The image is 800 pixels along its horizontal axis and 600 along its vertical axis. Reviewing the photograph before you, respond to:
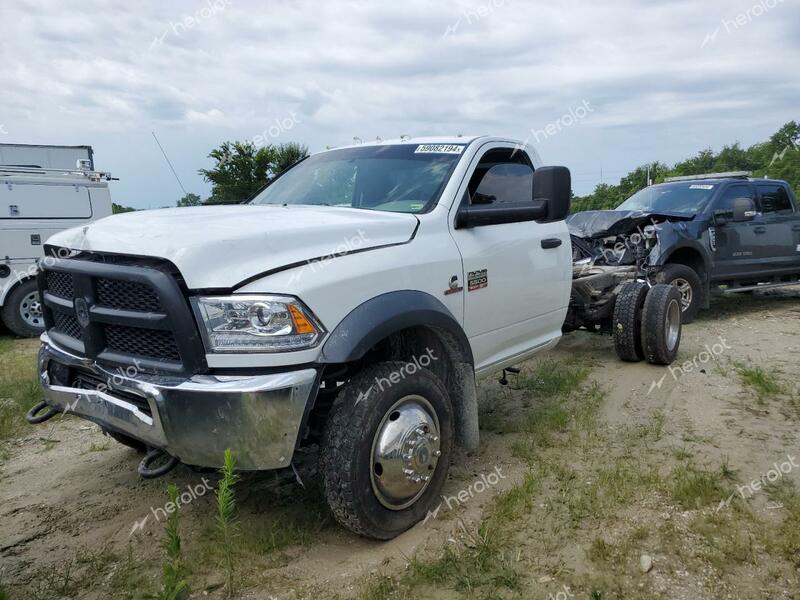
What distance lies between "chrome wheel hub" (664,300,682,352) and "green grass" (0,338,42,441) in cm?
560

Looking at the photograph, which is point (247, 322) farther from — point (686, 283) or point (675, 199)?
point (675, 199)

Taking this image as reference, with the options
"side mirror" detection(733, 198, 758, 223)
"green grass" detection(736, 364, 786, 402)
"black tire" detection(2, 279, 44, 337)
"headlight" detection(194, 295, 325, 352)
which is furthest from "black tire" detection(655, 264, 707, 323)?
"black tire" detection(2, 279, 44, 337)

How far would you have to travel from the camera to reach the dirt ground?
2641mm

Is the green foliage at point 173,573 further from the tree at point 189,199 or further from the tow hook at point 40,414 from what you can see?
the tree at point 189,199

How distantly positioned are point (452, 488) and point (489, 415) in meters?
→ 1.30

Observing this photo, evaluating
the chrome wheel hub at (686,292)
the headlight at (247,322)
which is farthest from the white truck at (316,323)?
the chrome wheel hub at (686,292)

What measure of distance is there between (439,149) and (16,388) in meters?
4.45

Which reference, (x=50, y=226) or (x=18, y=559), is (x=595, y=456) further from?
(x=50, y=226)

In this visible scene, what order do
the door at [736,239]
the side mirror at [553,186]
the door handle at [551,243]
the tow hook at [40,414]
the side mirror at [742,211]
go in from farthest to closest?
the door at [736,239] < the side mirror at [742,211] < the door handle at [551,243] < the side mirror at [553,186] < the tow hook at [40,414]

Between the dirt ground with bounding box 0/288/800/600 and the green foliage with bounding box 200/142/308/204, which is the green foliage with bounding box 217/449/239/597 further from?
the green foliage with bounding box 200/142/308/204

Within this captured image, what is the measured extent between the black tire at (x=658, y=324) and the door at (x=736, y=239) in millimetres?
3098

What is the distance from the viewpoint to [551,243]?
4.29 m

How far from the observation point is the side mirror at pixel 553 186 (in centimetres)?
333

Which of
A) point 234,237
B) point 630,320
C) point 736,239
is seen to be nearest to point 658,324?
point 630,320
